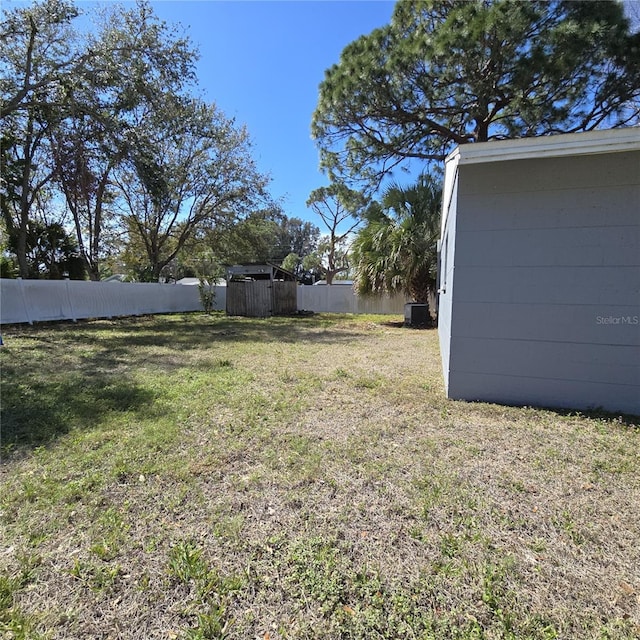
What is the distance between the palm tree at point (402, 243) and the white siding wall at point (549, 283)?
665 centimetres

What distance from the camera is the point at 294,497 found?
2135 millimetres

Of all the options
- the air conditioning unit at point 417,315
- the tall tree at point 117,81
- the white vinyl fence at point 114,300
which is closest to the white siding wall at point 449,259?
the air conditioning unit at point 417,315

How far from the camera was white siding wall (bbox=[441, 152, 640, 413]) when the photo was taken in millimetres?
3334

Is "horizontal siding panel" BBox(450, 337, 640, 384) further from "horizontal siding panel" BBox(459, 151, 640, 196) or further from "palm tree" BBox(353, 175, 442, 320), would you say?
"palm tree" BBox(353, 175, 442, 320)

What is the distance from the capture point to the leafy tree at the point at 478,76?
727cm

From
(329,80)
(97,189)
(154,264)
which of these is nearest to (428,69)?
(329,80)

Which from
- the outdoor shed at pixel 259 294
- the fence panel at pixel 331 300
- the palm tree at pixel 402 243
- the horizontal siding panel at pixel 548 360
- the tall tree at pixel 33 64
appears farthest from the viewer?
the fence panel at pixel 331 300

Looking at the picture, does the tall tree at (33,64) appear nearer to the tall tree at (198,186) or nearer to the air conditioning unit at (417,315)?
the tall tree at (198,186)

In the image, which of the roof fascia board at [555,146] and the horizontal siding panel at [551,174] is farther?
the horizontal siding panel at [551,174]

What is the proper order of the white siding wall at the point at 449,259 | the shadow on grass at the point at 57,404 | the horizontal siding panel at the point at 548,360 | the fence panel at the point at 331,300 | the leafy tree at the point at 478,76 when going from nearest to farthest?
the shadow on grass at the point at 57,404, the horizontal siding panel at the point at 548,360, the white siding wall at the point at 449,259, the leafy tree at the point at 478,76, the fence panel at the point at 331,300

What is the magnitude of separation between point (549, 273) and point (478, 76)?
7.29 m

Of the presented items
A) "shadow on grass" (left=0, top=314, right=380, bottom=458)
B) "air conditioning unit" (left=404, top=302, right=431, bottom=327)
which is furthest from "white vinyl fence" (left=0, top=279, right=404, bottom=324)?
"air conditioning unit" (left=404, top=302, right=431, bottom=327)

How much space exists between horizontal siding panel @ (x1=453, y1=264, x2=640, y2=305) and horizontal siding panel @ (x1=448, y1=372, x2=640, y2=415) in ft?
2.72

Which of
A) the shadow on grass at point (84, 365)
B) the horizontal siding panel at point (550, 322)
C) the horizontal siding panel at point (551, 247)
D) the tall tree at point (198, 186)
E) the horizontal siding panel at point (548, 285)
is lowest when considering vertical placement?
the shadow on grass at point (84, 365)
